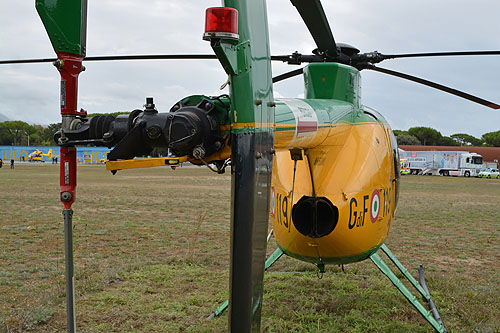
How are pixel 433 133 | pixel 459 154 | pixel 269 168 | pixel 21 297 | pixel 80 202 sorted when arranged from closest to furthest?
pixel 269 168, pixel 21 297, pixel 80 202, pixel 459 154, pixel 433 133

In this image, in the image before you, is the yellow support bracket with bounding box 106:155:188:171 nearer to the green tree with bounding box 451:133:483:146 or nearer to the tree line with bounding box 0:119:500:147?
the tree line with bounding box 0:119:500:147

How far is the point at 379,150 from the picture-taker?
15.6 feet

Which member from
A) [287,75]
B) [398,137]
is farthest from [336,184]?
[398,137]

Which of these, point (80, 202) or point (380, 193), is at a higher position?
point (380, 193)

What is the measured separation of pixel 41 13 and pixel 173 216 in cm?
1318

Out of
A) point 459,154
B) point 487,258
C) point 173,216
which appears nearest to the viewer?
point 487,258

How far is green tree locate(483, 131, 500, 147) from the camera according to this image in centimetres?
10938

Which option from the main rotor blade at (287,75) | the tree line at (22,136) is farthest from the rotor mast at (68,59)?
the tree line at (22,136)

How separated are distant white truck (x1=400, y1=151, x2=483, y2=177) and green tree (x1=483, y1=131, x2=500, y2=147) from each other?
63.8 meters

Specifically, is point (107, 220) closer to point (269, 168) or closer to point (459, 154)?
point (269, 168)

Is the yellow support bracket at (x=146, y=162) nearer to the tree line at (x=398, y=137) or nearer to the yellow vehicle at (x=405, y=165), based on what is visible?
the yellow vehicle at (x=405, y=165)

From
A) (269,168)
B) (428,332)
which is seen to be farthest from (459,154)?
(269,168)

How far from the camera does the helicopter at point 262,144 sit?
217cm

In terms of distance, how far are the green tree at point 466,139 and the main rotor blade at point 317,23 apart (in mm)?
127776
